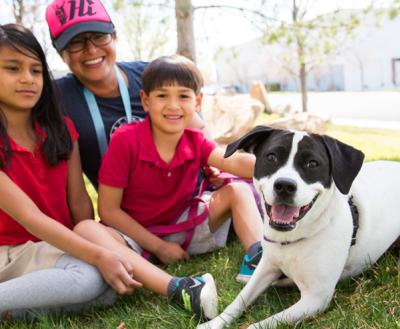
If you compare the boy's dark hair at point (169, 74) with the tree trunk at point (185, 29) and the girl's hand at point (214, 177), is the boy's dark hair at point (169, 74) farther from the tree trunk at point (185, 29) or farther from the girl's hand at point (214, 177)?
the tree trunk at point (185, 29)

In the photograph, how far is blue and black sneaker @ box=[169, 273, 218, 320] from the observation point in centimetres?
219

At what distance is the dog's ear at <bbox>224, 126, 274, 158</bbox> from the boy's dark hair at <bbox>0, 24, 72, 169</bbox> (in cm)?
113

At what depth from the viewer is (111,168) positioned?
2883 mm

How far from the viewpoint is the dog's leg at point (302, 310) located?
6.45 feet

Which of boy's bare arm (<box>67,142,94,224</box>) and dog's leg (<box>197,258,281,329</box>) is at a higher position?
boy's bare arm (<box>67,142,94,224</box>)

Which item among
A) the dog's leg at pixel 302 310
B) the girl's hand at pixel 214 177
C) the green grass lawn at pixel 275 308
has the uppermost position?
the girl's hand at pixel 214 177

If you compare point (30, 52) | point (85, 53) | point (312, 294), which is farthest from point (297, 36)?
point (312, 294)

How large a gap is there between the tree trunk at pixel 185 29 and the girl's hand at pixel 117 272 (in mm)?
4585

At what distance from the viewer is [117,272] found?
7.86ft

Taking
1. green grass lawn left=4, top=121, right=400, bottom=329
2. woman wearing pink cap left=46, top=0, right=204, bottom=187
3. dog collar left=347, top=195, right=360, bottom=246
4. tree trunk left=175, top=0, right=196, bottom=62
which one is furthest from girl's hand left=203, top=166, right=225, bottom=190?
tree trunk left=175, top=0, right=196, bottom=62

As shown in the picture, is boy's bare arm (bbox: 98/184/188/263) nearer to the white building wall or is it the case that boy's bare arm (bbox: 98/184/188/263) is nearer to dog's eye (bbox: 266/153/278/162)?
dog's eye (bbox: 266/153/278/162)

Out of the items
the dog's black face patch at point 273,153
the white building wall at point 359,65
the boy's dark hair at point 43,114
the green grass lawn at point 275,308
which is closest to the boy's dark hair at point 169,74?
the boy's dark hair at point 43,114

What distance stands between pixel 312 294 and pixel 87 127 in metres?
1.92

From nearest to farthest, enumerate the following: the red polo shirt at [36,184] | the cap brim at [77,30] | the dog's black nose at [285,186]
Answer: the dog's black nose at [285,186] → the red polo shirt at [36,184] → the cap brim at [77,30]
